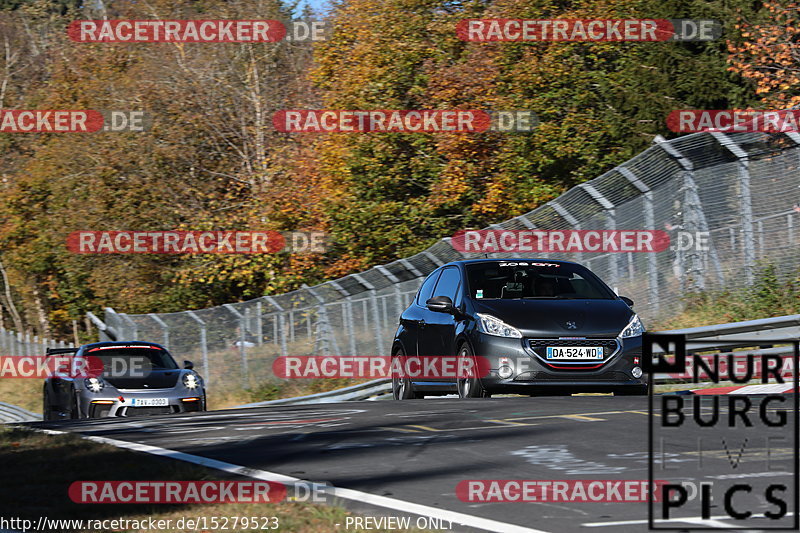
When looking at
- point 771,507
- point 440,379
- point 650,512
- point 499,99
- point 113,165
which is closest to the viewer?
point 650,512

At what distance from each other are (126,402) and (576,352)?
747 cm

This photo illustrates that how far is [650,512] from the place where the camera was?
5574 millimetres

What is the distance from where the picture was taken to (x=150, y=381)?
58.5 feet

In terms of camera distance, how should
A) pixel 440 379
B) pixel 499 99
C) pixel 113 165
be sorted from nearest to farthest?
pixel 440 379 → pixel 499 99 → pixel 113 165

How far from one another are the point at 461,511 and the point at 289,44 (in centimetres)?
4399

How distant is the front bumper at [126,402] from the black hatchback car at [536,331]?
16.7ft

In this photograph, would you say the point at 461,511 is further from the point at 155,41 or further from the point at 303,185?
the point at 155,41

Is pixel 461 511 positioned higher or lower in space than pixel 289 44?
lower

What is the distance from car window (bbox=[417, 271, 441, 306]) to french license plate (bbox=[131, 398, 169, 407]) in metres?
4.31

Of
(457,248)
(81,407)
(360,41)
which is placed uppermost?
(360,41)

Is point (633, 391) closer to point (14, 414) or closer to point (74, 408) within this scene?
point (74, 408)

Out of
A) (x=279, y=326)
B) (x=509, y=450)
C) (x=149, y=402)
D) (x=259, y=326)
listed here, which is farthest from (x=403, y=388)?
(x=259, y=326)

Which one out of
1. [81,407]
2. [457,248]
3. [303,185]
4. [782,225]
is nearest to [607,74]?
[303,185]

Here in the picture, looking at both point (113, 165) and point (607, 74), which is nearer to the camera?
point (607, 74)
